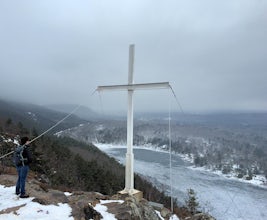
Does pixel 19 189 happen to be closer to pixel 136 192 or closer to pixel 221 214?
pixel 136 192

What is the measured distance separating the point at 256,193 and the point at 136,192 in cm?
8345

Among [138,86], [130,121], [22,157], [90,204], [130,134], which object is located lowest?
[90,204]

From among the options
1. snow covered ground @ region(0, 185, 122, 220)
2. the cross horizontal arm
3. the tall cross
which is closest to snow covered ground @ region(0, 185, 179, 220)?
snow covered ground @ region(0, 185, 122, 220)

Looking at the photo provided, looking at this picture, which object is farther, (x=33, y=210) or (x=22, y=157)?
(x=22, y=157)

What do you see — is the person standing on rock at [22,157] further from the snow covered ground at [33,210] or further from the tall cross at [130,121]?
the tall cross at [130,121]

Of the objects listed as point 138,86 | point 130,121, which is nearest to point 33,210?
point 130,121

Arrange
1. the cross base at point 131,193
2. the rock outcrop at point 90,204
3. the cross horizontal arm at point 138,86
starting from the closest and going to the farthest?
1. the rock outcrop at point 90,204
2. the cross horizontal arm at point 138,86
3. the cross base at point 131,193

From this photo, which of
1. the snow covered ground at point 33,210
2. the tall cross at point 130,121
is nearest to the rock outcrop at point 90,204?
the snow covered ground at point 33,210

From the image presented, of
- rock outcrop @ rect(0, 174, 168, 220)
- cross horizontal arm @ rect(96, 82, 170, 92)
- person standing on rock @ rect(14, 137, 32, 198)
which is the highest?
Result: cross horizontal arm @ rect(96, 82, 170, 92)

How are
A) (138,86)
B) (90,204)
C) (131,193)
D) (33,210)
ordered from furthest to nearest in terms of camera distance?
(131,193) → (138,86) → (90,204) → (33,210)

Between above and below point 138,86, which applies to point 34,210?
below

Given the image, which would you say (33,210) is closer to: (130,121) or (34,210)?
(34,210)

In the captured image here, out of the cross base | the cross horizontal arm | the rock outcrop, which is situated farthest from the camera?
the cross base

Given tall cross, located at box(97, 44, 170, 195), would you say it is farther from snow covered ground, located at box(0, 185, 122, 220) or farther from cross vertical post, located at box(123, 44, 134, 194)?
snow covered ground, located at box(0, 185, 122, 220)
